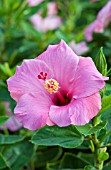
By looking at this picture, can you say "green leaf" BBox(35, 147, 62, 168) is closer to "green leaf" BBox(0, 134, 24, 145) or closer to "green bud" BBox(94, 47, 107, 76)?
"green leaf" BBox(0, 134, 24, 145)

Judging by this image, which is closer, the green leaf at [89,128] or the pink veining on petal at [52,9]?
the green leaf at [89,128]

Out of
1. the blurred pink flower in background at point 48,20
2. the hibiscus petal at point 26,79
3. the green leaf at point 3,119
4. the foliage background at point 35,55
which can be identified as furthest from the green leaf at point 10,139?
the blurred pink flower in background at point 48,20

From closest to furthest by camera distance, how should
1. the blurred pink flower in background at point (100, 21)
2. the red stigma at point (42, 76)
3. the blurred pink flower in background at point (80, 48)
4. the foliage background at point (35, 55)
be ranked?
the red stigma at point (42, 76)
the foliage background at point (35, 55)
the blurred pink flower in background at point (100, 21)
the blurred pink flower in background at point (80, 48)

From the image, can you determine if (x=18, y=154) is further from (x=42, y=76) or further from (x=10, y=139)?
(x=42, y=76)

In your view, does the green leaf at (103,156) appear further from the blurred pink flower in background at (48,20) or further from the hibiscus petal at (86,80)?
the blurred pink flower in background at (48,20)

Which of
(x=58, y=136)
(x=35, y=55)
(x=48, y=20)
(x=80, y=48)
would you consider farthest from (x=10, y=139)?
(x=48, y=20)

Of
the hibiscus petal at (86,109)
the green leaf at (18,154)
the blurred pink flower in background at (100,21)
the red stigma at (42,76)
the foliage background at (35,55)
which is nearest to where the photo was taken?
the hibiscus petal at (86,109)

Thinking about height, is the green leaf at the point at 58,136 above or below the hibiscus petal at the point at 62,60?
below
